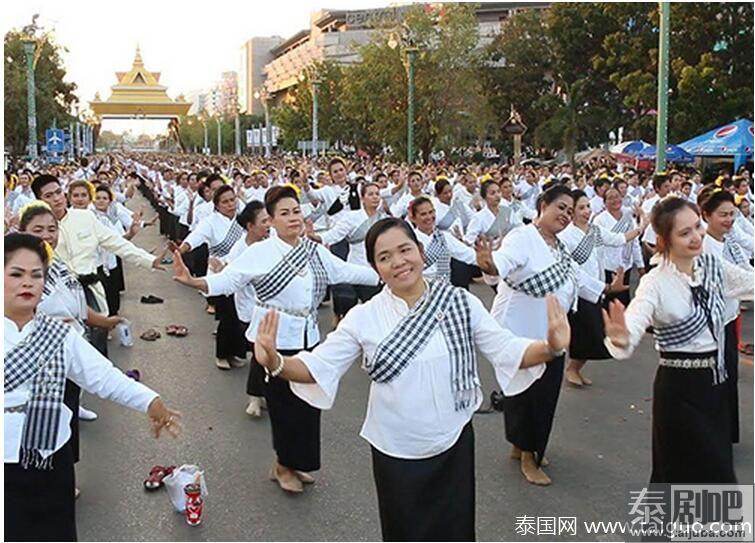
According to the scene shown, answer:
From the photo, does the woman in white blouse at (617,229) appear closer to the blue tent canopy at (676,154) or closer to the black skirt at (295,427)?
the black skirt at (295,427)

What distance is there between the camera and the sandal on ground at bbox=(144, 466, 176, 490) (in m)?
5.12

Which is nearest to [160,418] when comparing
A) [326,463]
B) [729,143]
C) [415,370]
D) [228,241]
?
[415,370]

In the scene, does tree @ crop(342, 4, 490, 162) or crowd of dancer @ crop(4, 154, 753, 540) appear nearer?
crowd of dancer @ crop(4, 154, 753, 540)

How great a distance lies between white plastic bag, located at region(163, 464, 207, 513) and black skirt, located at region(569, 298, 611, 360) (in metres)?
3.19

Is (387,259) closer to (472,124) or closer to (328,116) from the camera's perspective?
(472,124)

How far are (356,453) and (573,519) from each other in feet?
5.09

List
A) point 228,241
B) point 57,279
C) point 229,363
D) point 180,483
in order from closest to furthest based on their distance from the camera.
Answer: point 180,483 → point 57,279 → point 229,363 → point 228,241

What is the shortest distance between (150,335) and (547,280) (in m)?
5.39

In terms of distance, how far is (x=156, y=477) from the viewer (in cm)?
518

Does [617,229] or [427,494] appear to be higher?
[617,229]

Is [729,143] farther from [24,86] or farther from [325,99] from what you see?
[24,86]

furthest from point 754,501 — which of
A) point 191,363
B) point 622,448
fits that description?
point 191,363

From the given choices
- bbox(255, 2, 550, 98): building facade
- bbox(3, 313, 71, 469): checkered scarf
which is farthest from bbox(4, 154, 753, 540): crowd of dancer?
bbox(255, 2, 550, 98): building facade

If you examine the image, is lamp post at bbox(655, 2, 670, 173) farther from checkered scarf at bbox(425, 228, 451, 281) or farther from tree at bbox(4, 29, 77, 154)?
tree at bbox(4, 29, 77, 154)
